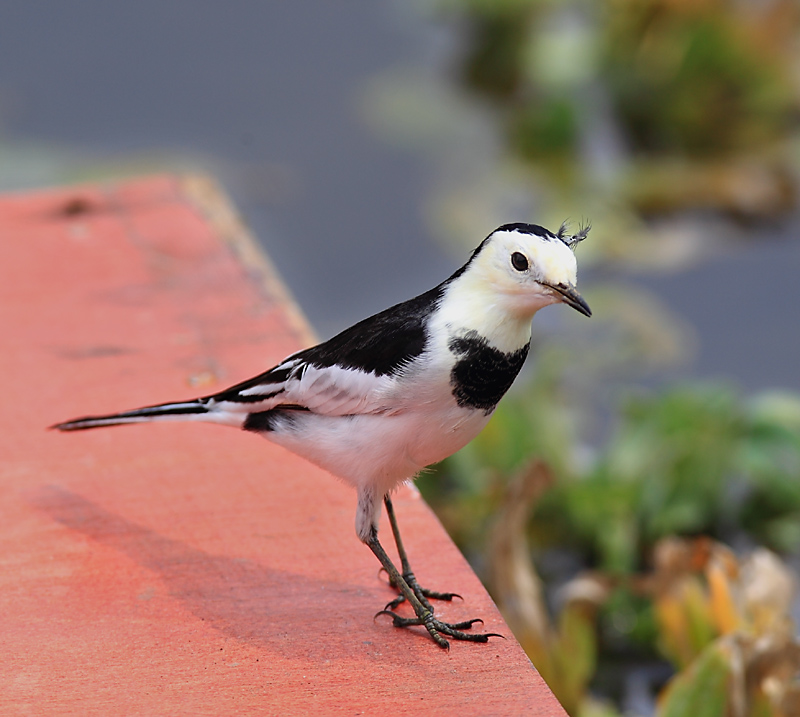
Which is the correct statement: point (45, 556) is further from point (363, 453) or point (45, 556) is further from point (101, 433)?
point (363, 453)

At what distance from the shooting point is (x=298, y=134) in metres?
7.48

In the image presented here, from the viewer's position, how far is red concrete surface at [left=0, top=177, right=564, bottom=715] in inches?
83.0

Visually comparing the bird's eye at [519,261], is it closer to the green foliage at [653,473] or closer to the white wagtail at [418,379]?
the white wagtail at [418,379]

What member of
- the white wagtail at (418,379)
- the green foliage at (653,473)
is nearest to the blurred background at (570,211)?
the green foliage at (653,473)

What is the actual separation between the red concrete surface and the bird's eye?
2.45ft

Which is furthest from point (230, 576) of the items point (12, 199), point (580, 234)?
point (12, 199)

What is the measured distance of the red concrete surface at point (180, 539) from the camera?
211 cm

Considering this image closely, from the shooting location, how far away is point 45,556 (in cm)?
247

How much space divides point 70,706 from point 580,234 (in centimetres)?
132

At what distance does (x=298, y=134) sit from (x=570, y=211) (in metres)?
2.17

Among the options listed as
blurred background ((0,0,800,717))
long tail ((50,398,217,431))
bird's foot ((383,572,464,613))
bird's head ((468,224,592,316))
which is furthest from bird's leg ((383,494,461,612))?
blurred background ((0,0,800,717))

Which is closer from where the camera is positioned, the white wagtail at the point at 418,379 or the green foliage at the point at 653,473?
the white wagtail at the point at 418,379

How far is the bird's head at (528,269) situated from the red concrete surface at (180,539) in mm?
691

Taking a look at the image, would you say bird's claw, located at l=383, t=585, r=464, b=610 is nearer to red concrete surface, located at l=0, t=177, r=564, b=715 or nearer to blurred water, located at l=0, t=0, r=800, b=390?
red concrete surface, located at l=0, t=177, r=564, b=715
